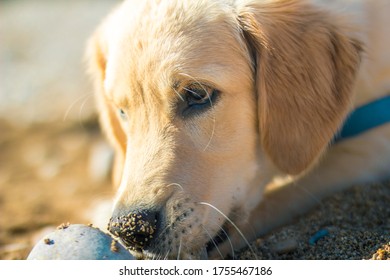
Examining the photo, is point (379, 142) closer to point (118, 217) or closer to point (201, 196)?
point (201, 196)

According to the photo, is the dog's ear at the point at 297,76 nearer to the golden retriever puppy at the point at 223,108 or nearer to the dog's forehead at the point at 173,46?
the golden retriever puppy at the point at 223,108

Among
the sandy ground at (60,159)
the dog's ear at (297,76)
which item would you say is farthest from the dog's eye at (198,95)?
the sandy ground at (60,159)

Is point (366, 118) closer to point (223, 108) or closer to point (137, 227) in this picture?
point (223, 108)

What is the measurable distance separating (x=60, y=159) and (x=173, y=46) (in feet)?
9.44

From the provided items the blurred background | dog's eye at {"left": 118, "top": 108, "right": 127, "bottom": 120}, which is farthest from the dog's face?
the blurred background

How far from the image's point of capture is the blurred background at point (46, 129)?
4848mm

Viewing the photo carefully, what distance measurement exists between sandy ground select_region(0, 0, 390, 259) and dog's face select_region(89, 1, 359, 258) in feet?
1.14

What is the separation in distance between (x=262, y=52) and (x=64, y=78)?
434cm

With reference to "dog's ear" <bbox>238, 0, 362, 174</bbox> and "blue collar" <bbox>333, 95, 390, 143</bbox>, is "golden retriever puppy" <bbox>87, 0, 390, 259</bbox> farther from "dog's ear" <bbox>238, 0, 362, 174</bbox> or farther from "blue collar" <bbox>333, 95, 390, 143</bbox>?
"blue collar" <bbox>333, 95, 390, 143</bbox>

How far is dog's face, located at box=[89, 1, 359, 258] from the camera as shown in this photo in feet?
10.4

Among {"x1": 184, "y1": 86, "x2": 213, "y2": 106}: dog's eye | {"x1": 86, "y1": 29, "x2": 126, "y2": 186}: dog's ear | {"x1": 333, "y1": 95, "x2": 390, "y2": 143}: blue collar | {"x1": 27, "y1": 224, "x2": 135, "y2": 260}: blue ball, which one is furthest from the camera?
{"x1": 86, "y1": 29, "x2": 126, "y2": 186}: dog's ear

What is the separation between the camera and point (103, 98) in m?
4.28

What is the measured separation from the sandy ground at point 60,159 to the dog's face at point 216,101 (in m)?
0.35
